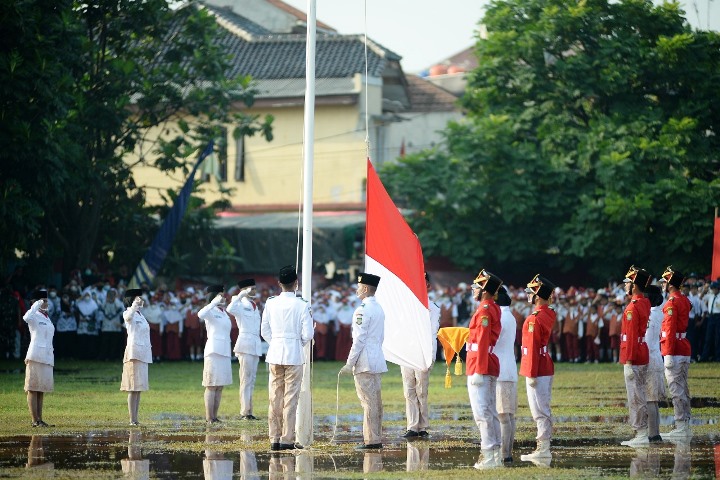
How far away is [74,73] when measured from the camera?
33969mm

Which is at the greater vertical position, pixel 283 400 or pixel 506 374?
pixel 506 374

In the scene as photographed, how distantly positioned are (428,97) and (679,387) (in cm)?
4255

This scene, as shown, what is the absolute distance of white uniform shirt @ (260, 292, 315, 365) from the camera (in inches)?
615

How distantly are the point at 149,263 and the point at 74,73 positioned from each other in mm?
5205

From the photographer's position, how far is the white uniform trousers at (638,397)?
1627 cm

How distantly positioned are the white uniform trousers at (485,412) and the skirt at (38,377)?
22.6 feet

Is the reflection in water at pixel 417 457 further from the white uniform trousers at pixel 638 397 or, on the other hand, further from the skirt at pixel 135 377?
the skirt at pixel 135 377

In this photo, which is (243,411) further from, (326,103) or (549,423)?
(326,103)

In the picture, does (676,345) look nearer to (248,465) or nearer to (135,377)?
(248,465)

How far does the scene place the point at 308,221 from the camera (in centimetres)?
1562

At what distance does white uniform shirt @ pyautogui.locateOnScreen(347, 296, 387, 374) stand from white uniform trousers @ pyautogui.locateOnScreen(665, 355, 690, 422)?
411 centimetres

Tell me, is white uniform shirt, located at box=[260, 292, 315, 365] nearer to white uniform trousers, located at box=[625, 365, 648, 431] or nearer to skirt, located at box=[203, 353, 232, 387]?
skirt, located at box=[203, 353, 232, 387]

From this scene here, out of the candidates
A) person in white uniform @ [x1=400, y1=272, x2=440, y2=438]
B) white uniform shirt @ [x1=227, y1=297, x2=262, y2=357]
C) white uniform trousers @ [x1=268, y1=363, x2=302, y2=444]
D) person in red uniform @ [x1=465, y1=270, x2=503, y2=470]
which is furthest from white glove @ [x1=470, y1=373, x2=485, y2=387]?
white uniform shirt @ [x1=227, y1=297, x2=262, y2=357]

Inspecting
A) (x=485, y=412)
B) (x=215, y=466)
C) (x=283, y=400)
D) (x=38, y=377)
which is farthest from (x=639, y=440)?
(x=38, y=377)
